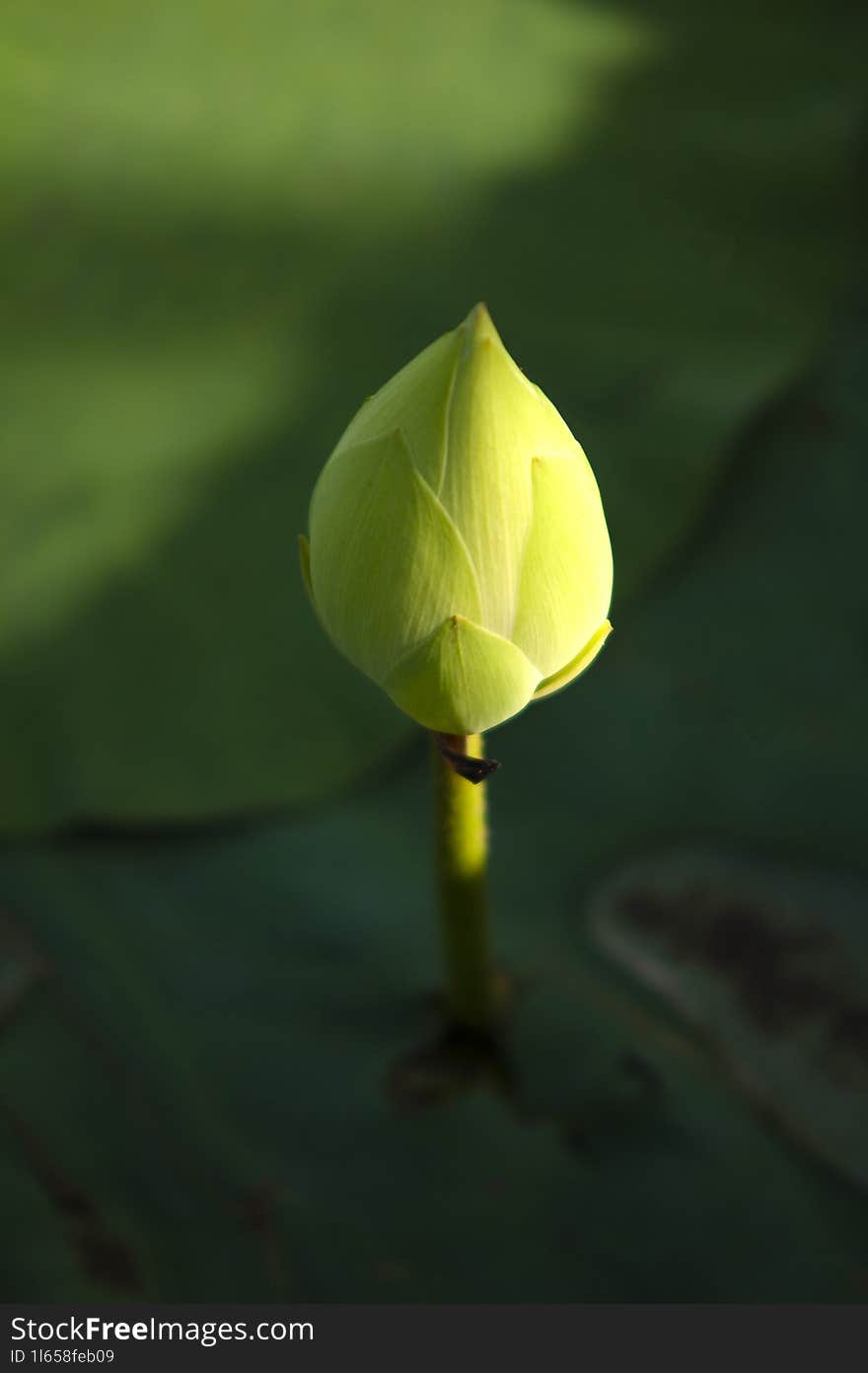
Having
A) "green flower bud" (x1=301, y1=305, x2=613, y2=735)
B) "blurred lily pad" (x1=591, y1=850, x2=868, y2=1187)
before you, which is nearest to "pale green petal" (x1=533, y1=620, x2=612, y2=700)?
"green flower bud" (x1=301, y1=305, x2=613, y2=735)

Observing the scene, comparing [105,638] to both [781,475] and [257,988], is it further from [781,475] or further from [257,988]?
[781,475]

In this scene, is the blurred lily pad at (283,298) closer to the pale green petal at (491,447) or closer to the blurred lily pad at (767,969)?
the blurred lily pad at (767,969)

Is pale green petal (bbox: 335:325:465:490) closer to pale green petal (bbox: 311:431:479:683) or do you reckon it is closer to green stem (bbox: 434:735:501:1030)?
pale green petal (bbox: 311:431:479:683)

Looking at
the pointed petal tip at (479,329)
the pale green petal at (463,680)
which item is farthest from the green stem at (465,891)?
the pointed petal tip at (479,329)

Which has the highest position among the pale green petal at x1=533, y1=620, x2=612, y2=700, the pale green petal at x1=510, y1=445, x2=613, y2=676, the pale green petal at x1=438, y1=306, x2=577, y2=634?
the pale green petal at x1=438, y1=306, x2=577, y2=634

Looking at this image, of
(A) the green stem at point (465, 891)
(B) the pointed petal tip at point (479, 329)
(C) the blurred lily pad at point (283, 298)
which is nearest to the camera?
(B) the pointed petal tip at point (479, 329)

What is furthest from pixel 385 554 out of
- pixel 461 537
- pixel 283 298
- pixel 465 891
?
pixel 283 298

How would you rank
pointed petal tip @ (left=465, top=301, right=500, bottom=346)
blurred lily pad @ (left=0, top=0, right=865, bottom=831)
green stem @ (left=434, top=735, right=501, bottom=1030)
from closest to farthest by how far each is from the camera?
1. pointed petal tip @ (left=465, top=301, right=500, bottom=346)
2. green stem @ (left=434, top=735, right=501, bottom=1030)
3. blurred lily pad @ (left=0, top=0, right=865, bottom=831)

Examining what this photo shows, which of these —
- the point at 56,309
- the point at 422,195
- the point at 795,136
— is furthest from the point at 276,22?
the point at 795,136
